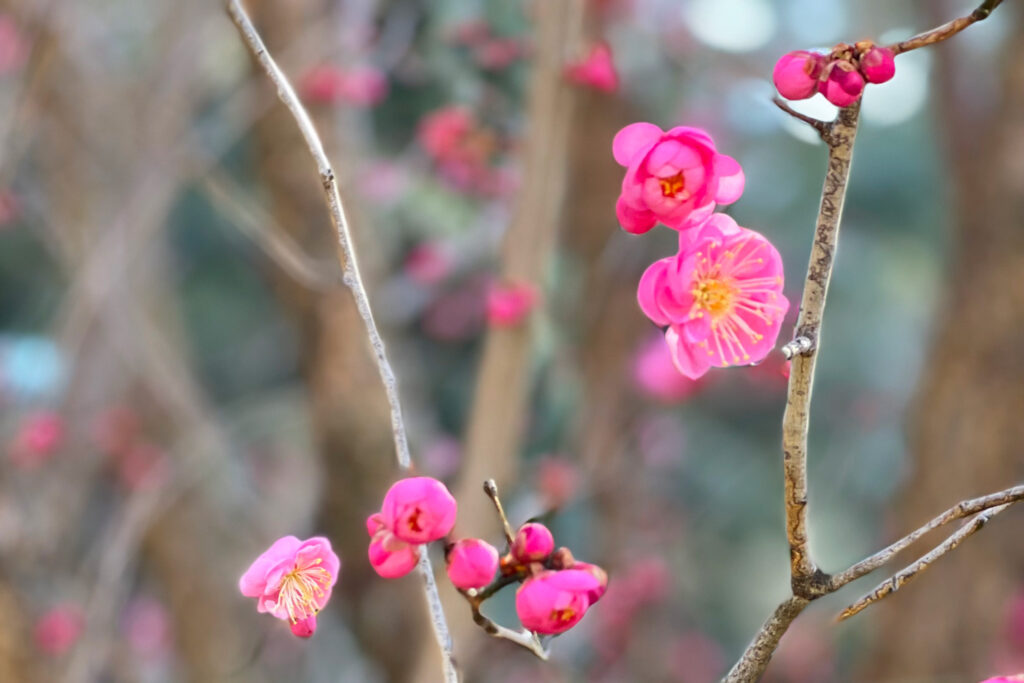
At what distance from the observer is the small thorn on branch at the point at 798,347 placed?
0.42m

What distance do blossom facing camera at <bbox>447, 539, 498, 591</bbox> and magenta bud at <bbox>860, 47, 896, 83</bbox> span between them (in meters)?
0.28

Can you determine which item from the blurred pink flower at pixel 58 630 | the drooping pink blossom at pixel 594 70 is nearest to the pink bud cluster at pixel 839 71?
the drooping pink blossom at pixel 594 70

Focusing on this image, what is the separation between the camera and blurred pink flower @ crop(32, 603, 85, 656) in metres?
1.54

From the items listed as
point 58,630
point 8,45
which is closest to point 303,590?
point 58,630

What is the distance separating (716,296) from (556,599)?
0.67ft

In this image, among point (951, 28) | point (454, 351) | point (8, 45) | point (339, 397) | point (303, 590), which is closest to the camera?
point (951, 28)

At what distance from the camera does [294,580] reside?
0.53m

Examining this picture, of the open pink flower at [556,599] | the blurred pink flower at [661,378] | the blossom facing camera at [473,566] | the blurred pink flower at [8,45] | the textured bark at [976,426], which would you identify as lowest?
the open pink flower at [556,599]

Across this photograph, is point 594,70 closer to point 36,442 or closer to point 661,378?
point 661,378

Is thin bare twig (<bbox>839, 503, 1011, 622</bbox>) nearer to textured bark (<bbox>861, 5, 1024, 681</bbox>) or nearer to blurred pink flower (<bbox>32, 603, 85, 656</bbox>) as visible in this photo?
textured bark (<bbox>861, 5, 1024, 681</bbox>)

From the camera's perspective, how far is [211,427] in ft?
6.21

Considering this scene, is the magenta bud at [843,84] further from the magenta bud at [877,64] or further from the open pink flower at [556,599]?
the open pink flower at [556,599]

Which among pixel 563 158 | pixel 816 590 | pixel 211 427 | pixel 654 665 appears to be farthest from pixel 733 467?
pixel 816 590

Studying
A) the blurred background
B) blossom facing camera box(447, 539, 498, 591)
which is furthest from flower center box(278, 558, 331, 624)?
the blurred background
